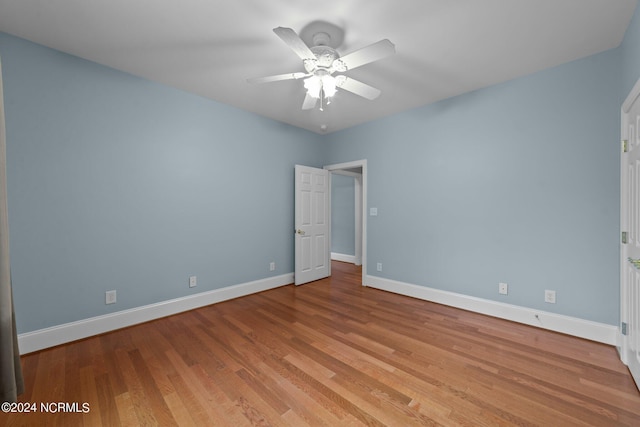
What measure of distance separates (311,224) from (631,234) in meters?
3.67

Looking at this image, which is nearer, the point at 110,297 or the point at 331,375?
the point at 331,375

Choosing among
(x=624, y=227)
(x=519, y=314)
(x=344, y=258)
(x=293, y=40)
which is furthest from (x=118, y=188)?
(x=344, y=258)

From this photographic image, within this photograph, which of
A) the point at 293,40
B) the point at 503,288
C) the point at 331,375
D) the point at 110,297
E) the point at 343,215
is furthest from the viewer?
the point at 343,215

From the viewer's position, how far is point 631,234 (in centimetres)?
206

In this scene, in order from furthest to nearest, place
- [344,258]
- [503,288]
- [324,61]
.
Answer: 1. [344,258]
2. [503,288]
3. [324,61]

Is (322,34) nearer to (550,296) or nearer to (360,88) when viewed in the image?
(360,88)

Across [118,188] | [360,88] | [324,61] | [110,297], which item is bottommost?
[110,297]

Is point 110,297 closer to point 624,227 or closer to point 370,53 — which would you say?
point 370,53

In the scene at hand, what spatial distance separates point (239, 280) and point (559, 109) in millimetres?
4279

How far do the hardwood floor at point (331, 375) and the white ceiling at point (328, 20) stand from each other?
270 centimetres

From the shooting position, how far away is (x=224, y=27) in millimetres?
2107

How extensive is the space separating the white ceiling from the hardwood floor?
→ 8.86 feet

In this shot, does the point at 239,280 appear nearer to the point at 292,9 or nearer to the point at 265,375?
the point at 265,375

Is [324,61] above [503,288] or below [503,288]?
above
